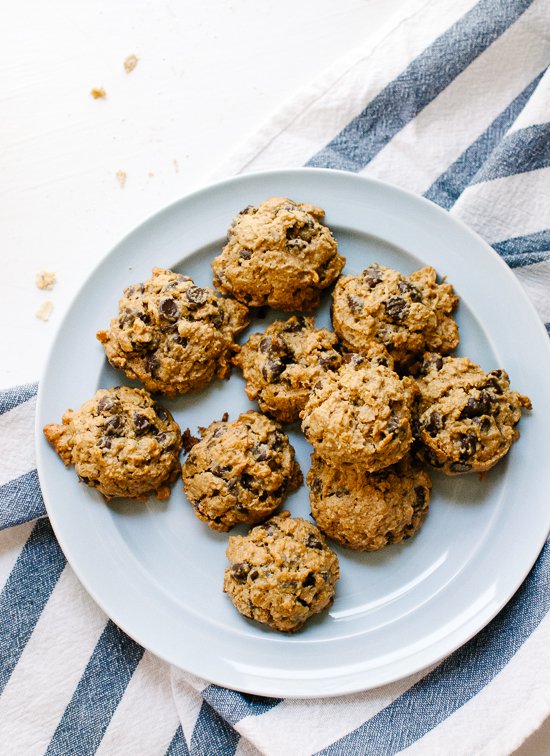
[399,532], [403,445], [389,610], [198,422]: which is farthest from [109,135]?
[389,610]

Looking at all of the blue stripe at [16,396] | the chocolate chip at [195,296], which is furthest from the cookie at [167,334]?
the blue stripe at [16,396]

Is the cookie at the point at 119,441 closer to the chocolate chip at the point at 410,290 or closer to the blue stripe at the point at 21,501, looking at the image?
the blue stripe at the point at 21,501

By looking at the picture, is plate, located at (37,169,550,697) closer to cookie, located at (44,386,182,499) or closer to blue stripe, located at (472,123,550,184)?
cookie, located at (44,386,182,499)

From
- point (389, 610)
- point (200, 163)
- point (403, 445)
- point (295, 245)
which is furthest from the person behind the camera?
point (200, 163)

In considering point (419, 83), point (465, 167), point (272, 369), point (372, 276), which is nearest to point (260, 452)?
point (272, 369)

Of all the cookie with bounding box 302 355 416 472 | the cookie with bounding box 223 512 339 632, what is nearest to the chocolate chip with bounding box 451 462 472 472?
the cookie with bounding box 302 355 416 472

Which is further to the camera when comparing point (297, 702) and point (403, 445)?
point (297, 702)

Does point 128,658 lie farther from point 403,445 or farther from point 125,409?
point 403,445
